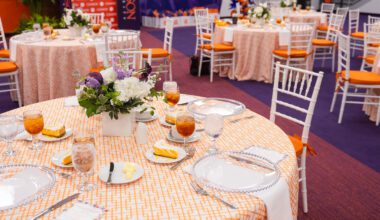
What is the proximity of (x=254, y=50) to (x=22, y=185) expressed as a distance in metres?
5.23

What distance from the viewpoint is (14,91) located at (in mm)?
5320

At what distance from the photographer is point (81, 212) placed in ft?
4.49

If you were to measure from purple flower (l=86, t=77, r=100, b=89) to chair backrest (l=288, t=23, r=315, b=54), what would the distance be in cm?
462

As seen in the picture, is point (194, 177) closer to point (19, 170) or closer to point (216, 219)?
point (216, 219)

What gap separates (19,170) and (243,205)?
92 centimetres

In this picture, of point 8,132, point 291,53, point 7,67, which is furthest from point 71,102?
point 291,53

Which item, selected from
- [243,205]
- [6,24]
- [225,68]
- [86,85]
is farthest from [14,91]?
[6,24]

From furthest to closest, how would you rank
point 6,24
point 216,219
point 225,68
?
point 6,24, point 225,68, point 216,219

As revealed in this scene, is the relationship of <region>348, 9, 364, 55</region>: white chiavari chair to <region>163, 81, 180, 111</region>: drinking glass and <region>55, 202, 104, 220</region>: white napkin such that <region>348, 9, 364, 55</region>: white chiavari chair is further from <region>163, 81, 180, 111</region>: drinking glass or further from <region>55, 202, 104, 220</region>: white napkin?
<region>55, 202, 104, 220</region>: white napkin

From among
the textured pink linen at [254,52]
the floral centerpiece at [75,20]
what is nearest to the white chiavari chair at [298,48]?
the textured pink linen at [254,52]

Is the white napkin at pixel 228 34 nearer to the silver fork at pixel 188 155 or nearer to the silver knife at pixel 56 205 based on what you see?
the silver fork at pixel 188 155

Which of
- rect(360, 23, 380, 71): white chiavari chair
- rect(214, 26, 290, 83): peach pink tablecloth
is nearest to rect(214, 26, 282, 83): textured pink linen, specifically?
rect(214, 26, 290, 83): peach pink tablecloth

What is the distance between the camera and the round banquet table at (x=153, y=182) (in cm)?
138

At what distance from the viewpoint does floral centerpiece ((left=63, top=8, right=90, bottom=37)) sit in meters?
5.14
